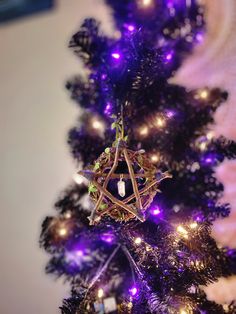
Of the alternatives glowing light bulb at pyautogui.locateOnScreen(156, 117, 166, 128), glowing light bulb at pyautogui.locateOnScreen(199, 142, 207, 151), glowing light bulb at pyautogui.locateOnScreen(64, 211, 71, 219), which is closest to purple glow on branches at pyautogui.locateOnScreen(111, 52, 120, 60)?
glowing light bulb at pyautogui.locateOnScreen(156, 117, 166, 128)

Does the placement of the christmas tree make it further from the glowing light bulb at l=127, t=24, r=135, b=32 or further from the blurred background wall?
the blurred background wall

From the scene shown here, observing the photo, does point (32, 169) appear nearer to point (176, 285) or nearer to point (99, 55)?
point (99, 55)

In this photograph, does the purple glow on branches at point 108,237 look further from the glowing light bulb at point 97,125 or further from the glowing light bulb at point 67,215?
the glowing light bulb at point 97,125

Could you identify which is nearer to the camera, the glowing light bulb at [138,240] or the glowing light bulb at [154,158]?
the glowing light bulb at [138,240]

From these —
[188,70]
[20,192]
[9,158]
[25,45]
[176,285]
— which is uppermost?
[25,45]

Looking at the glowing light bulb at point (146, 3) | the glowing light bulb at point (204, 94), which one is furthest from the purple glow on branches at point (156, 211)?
the glowing light bulb at point (146, 3)

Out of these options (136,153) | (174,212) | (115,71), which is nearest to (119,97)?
(115,71)
